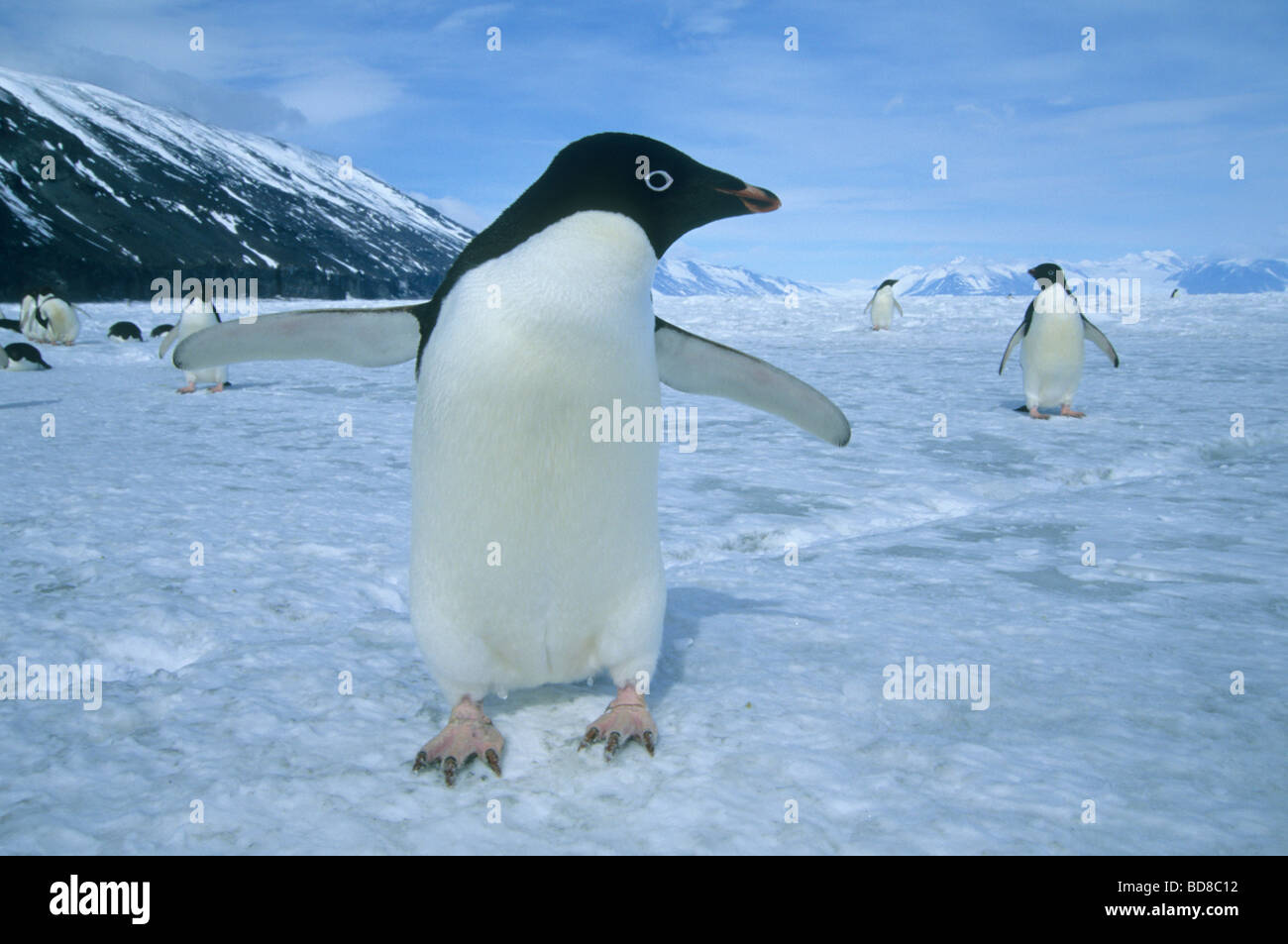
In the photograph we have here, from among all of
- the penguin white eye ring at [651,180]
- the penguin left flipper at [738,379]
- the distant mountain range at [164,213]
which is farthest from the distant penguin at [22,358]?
the distant mountain range at [164,213]

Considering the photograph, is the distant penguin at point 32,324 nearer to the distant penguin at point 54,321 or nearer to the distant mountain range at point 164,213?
the distant penguin at point 54,321

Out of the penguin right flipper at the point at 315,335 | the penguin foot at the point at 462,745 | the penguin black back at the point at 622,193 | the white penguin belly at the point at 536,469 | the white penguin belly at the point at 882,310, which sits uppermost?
the white penguin belly at the point at 882,310

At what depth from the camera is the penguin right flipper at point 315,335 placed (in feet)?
7.34

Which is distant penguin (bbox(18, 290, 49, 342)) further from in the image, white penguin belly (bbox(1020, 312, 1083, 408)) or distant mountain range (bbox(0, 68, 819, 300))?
distant mountain range (bbox(0, 68, 819, 300))

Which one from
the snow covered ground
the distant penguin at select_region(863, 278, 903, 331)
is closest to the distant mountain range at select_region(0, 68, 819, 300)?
the distant penguin at select_region(863, 278, 903, 331)

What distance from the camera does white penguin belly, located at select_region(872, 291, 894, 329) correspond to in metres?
20.4

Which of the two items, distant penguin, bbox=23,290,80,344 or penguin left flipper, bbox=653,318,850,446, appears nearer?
penguin left flipper, bbox=653,318,850,446

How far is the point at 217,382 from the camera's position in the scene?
10094 millimetres

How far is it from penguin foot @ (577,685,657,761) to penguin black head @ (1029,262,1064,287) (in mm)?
7761

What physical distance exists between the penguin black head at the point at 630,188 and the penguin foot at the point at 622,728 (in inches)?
41.6

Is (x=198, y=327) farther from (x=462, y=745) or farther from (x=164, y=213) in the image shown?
(x=164, y=213)

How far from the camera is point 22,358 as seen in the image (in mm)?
12672

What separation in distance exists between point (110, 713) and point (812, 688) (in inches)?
67.0
